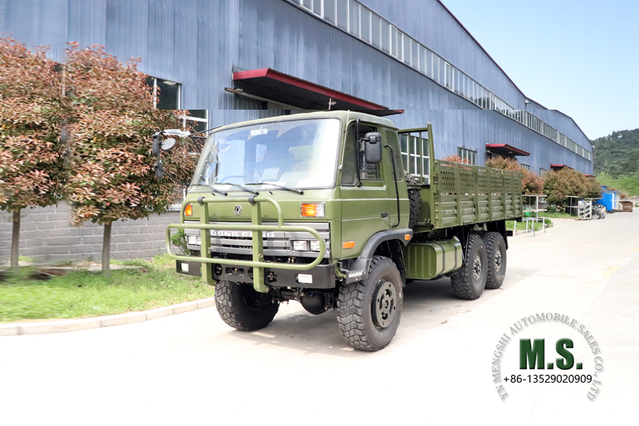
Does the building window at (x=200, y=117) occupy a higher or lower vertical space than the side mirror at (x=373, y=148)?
higher

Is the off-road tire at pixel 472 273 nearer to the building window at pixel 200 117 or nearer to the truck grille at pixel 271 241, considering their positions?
the truck grille at pixel 271 241

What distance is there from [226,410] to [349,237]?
205 centimetres

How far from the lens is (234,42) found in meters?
15.1

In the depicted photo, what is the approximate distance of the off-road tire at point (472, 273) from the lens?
806cm

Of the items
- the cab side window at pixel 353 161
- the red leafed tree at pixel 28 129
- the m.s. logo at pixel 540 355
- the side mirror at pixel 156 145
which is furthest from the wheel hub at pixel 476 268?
the red leafed tree at pixel 28 129

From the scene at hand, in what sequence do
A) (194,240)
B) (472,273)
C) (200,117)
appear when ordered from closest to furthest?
(194,240)
(472,273)
(200,117)

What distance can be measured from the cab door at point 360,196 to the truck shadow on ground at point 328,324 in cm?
126

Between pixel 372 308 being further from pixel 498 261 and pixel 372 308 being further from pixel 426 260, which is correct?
pixel 498 261

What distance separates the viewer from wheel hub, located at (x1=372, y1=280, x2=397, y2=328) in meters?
5.46

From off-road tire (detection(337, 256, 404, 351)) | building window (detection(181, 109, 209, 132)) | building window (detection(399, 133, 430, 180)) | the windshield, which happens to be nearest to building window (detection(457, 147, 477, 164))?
building window (detection(181, 109, 209, 132))

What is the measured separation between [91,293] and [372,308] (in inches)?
178

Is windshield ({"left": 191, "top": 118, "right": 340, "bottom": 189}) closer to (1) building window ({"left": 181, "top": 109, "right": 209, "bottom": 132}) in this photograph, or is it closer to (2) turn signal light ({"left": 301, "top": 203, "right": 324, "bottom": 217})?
(2) turn signal light ({"left": 301, "top": 203, "right": 324, "bottom": 217})

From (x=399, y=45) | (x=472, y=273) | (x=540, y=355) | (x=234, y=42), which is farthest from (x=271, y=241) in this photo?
(x=399, y=45)

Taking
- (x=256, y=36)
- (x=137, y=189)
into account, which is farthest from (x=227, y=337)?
(x=256, y=36)
